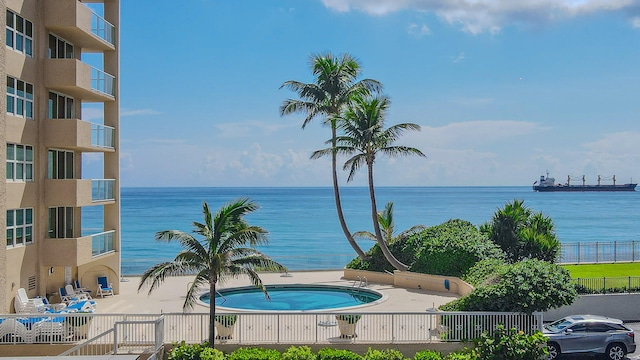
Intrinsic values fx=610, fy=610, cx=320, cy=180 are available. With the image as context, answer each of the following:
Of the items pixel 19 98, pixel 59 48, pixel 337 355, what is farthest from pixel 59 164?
pixel 337 355

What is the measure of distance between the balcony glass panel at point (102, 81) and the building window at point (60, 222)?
17.5 feet

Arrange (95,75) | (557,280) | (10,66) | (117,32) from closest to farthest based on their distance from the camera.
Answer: (557,280) → (10,66) → (95,75) → (117,32)

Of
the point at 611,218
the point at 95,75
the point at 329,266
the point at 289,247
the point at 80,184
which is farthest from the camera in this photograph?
the point at 611,218

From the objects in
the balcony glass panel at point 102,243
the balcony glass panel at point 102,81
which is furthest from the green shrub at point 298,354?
the balcony glass panel at point 102,81

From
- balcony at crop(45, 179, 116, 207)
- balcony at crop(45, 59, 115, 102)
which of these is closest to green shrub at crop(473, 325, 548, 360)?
balcony at crop(45, 179, 116, 207)

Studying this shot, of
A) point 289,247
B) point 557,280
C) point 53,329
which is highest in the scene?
point 557,280

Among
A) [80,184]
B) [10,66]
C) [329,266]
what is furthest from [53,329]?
[329,266]

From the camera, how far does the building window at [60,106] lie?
25000 millimetres

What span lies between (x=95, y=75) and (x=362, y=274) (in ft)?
54.5

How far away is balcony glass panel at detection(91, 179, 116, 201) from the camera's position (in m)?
26.0

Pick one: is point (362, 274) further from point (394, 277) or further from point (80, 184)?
point (80, 184)

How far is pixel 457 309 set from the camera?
2103cm

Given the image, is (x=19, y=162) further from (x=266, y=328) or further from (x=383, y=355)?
(x=383, y=355)

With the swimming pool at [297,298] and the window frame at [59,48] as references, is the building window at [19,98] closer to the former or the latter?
the window frame at [59,48]
